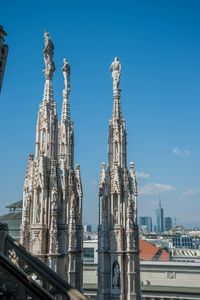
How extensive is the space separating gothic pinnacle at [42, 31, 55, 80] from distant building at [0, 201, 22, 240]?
1084 cm

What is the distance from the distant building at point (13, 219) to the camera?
2406cm

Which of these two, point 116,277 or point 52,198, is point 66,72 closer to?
point 52,198

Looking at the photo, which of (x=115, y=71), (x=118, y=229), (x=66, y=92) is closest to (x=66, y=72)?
(x=66, y=92)

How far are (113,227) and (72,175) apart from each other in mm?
4256

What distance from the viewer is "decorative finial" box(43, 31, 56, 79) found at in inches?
763

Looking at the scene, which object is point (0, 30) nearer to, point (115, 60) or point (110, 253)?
point (110, 253)

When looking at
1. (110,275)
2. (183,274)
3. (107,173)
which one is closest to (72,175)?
(107,173)

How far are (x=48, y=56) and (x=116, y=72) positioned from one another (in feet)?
13.4

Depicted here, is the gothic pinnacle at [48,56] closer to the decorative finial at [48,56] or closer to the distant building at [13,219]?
the decorative finial at [48,56]

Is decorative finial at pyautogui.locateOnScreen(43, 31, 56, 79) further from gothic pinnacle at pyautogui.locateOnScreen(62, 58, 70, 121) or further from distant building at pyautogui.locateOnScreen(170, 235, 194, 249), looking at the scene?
distant building at pyautogui.locateOnScreen(170, 235, 194, 249)

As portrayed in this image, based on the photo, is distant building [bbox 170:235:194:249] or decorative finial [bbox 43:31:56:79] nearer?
decorative finial [bbox 43:31:56:79]

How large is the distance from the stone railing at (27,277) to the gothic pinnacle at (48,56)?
13.5m

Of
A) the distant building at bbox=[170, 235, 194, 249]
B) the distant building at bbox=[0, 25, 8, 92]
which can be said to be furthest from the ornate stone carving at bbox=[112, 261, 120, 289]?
the distant building at bbox=[170, 235, 194, 249]

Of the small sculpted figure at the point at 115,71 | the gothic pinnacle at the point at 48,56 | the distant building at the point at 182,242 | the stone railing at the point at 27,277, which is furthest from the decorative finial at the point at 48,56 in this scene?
the distant building at the point at 182,242
